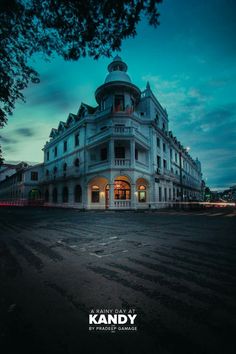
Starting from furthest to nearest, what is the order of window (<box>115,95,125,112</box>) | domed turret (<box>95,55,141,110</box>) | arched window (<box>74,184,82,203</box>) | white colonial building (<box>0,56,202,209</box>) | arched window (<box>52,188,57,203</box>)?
arched window (<box>52,188,57,203</box>), arched window (<box>74,184,82,203</box>), window (<box>115,95,125,112</box>), domed turret (<box>95,55,141,110</box>), white colonial building (<box>0,56,202,209</box>)

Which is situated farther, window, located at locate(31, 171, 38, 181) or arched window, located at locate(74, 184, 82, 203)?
window, located at locate(31, 171, 38, 181)

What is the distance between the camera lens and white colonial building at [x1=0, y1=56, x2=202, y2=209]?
812 inches

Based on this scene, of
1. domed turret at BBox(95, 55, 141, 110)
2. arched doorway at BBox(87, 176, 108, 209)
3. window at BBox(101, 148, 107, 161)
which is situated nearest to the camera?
arched doorway at BBox(87, 176, 108, 209)

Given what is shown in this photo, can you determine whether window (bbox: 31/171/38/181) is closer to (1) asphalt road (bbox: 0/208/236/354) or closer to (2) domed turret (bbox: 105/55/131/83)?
(2) domed turret (bbox: 105/55/131/83)

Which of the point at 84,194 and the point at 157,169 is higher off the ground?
the point at 157,169

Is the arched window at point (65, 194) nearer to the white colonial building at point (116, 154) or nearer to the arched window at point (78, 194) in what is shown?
the white colonial building at point (116, 154)

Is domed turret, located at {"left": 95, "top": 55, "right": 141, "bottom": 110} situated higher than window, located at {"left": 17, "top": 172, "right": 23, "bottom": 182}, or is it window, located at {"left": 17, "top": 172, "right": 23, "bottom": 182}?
domed turret, located at {"left": 95, "top": 55, "right": 141, "bottom": 110}

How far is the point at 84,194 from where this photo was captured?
23.8 metres

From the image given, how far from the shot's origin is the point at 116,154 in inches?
A: 900

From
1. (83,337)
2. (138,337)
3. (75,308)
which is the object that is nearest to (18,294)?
(75,308)

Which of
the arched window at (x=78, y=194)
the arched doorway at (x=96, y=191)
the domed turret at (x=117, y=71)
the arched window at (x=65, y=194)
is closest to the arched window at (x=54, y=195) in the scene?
the arched window at (x=65, y=194)

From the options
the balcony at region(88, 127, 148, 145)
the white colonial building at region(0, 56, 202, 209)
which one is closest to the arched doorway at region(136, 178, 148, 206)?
the white colonial building at region(0, 56, 202, 209)

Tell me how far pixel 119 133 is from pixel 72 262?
18.3 metres

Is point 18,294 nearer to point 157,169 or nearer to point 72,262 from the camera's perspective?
point 72,262
